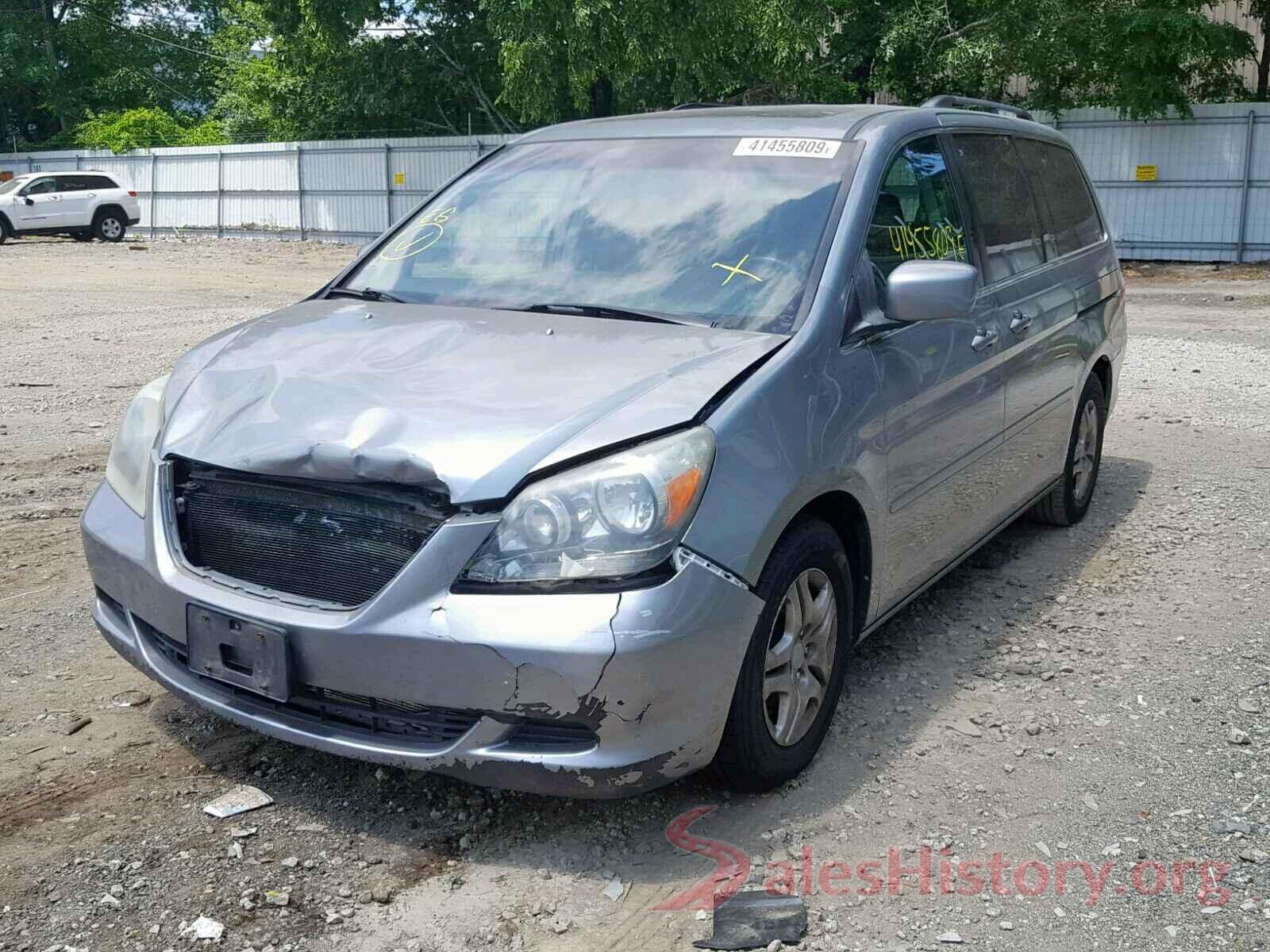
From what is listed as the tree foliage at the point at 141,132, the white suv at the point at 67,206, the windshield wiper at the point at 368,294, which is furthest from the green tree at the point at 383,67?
the windshield wiper at the point at 368,294

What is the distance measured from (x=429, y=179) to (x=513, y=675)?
89.0ft

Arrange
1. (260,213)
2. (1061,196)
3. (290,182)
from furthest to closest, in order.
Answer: (260,213), (290,182), (1061,196)

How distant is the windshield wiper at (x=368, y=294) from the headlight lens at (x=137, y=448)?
79 cm

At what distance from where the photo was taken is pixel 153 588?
3.30 m

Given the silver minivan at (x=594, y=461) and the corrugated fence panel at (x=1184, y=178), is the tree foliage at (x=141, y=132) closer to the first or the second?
the corrugated fence panel at (x=1184, y=178)

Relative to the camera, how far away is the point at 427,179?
2880cm

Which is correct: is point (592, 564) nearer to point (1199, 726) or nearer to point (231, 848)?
point (231, 848)

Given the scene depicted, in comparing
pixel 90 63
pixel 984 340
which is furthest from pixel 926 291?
pixel 90 63

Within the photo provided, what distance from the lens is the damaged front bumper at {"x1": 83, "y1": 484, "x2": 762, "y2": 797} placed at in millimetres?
2844

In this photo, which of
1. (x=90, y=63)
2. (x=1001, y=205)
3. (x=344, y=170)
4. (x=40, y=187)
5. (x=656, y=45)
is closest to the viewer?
(x=1001, y=205)

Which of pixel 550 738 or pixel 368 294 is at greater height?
pixel 368 294

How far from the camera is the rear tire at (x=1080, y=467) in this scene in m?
5.90

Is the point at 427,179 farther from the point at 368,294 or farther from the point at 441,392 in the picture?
the point at 441,392

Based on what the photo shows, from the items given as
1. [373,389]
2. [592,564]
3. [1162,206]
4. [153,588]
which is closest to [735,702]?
[592,564]
